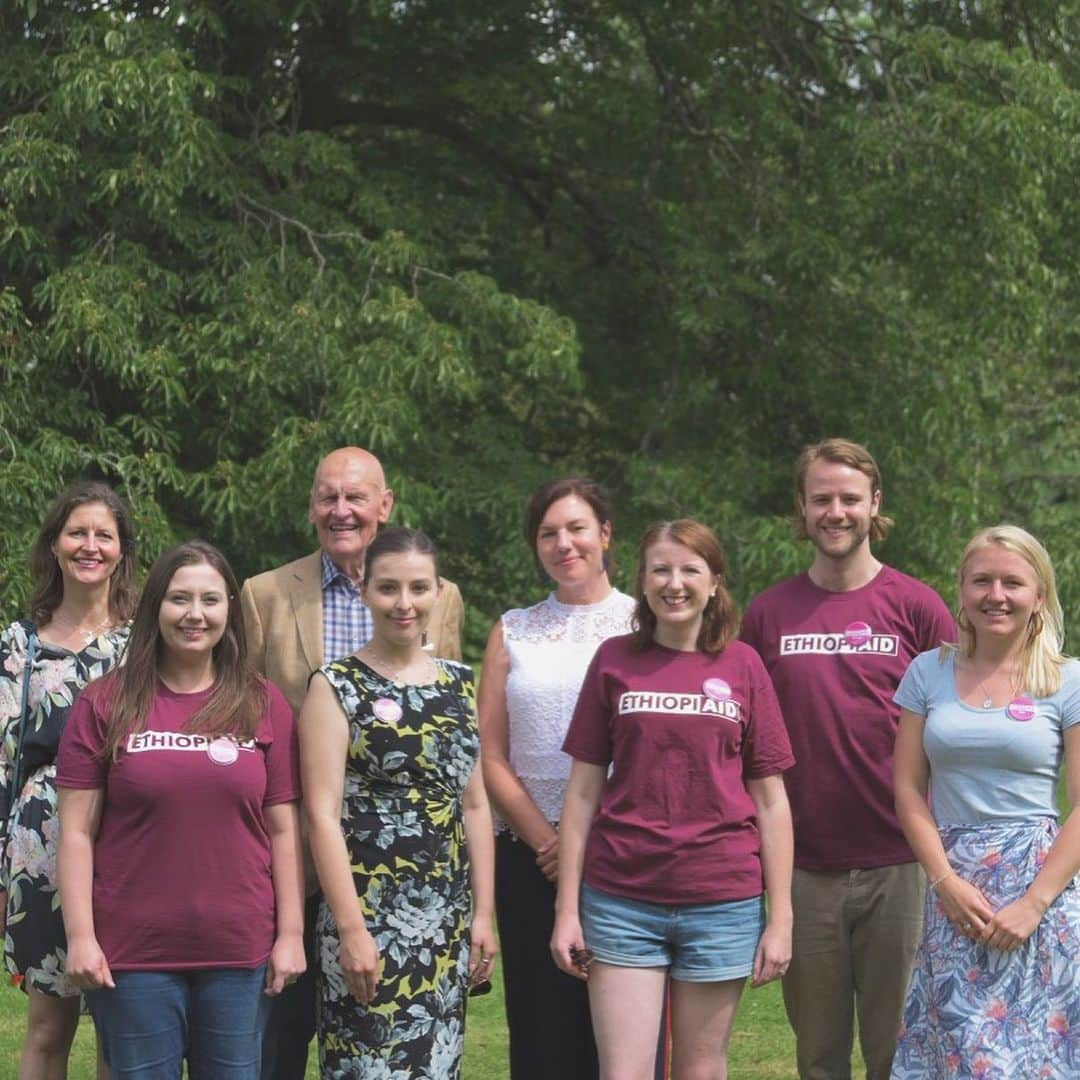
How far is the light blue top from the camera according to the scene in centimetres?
414

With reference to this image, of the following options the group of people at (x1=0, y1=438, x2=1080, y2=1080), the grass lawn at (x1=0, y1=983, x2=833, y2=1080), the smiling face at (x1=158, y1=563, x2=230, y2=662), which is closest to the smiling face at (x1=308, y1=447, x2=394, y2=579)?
the group of people at (x1=0, y1=438, x2=1080, y2=1080)

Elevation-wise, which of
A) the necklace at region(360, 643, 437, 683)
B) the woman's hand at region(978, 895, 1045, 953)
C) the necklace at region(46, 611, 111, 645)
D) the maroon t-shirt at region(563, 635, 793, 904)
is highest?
the necklace at region(46, 611, 111, 645)

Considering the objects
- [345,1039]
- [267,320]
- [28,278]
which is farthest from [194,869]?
[28,278]

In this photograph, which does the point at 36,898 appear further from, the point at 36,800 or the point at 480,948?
the point at 480,948

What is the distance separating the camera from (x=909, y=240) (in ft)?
32.8

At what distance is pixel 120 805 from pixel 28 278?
5.99 m

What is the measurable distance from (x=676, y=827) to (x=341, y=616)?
1210 millimetres

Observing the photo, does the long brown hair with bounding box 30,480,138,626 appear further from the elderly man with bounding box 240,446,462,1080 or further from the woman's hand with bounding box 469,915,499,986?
the woman's hand with bounding box 469,915,499,986

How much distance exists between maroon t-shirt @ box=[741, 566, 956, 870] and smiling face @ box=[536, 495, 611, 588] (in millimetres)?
544

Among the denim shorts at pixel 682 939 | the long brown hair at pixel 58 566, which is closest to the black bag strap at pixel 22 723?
the long brown hair at pixel 58 566

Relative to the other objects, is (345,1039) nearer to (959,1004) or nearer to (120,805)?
(120,805)

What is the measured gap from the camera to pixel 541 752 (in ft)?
Result: 14.8

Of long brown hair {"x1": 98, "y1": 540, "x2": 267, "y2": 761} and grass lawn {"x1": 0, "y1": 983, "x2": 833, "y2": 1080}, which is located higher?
long brown hair {"x1": 98, "y1": 540, "x2": 267, "y2": 761}

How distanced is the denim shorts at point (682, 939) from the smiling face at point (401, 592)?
80 centimetres
